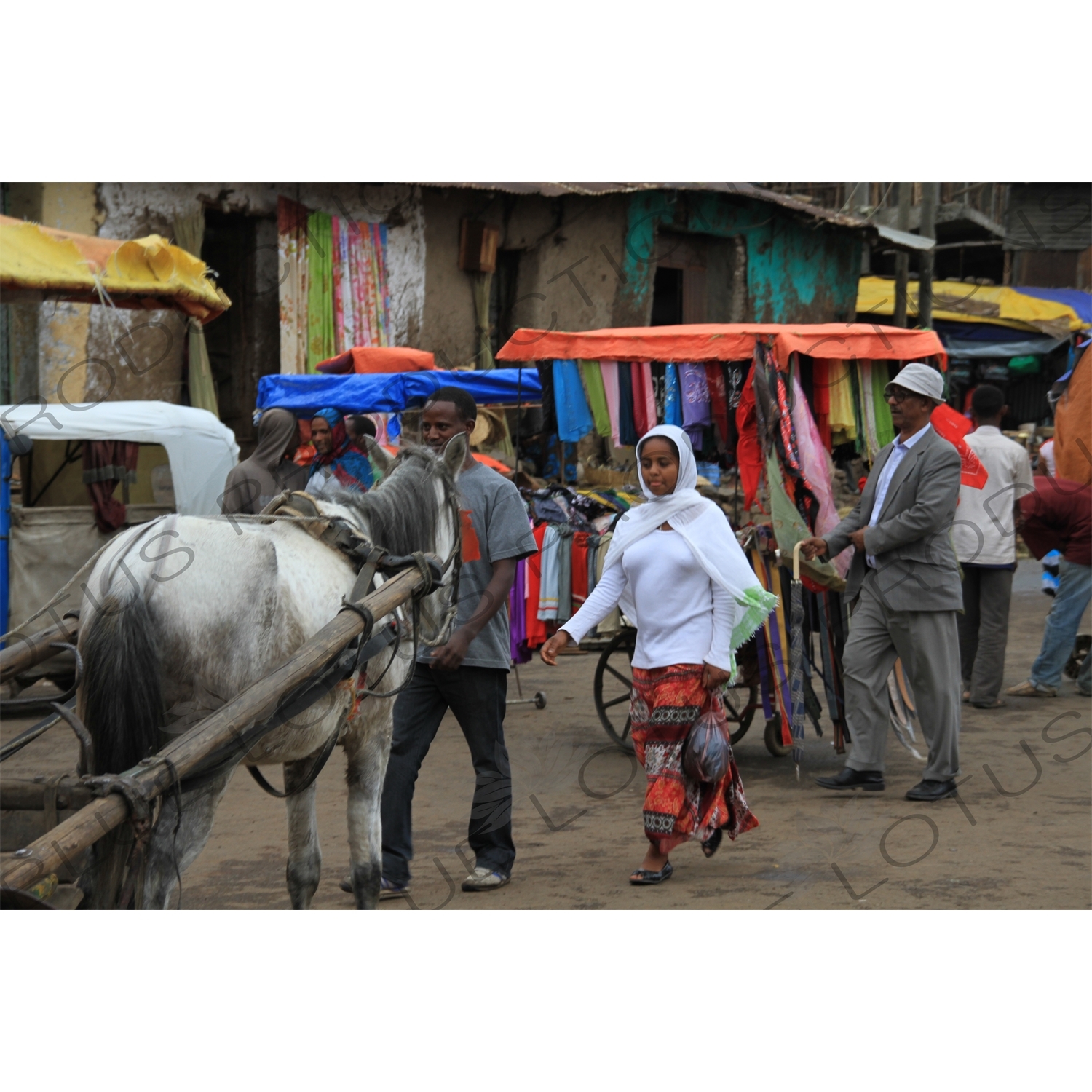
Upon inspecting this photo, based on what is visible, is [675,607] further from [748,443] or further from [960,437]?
[960,437]

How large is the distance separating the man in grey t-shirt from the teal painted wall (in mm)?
9947

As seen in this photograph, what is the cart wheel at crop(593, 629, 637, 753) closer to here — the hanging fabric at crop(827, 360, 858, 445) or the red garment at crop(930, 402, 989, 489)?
the hanging fabric at crop(827, 360, 858, 445)

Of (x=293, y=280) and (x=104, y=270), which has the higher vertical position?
(x=104, y=270)

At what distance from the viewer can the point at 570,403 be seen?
7414 mm

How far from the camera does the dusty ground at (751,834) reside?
4602 millimetres

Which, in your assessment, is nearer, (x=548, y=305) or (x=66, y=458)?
(x=66, y=458)

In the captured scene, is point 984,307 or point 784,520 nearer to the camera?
point 784,520

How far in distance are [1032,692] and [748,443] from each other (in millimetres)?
3437

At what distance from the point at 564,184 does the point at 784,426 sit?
7.49m

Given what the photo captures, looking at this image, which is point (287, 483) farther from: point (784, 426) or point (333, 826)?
point (784, 426)

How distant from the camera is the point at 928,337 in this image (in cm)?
688

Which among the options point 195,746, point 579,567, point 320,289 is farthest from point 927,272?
point 195,746

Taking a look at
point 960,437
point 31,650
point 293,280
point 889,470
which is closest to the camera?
point 31,650
